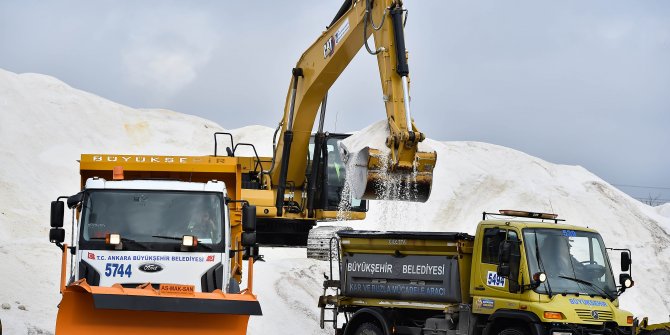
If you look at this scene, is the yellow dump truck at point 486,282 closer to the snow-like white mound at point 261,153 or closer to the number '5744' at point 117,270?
the snow-like white mound at point 261,153

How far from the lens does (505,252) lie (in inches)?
646

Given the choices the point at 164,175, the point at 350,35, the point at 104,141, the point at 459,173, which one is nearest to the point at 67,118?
the point at 104,141

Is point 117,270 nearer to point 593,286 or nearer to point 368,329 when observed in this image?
point 368,329

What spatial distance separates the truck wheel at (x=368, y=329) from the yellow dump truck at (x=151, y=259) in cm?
292

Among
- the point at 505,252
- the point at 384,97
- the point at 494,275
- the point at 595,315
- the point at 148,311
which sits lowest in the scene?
the point at 595,315

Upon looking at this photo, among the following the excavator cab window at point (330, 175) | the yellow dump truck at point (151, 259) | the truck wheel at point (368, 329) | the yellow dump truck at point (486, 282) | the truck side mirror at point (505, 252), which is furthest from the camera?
the excavator cab window at point (330, 175)

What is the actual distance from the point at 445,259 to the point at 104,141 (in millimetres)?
43172

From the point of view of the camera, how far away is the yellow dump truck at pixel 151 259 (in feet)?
46.7

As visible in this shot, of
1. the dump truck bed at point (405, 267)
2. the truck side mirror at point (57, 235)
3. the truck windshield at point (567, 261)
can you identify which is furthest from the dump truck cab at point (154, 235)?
the truck windshield at point (567, 261)

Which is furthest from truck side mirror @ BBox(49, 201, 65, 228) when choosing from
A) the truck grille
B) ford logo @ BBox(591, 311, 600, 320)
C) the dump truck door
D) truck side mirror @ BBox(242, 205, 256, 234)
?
ford logo @ BBox(591, 311, 600, 320)

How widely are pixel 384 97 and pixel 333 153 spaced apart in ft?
31.1

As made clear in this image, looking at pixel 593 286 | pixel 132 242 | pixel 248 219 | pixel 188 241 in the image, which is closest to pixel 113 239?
pixel 132 242

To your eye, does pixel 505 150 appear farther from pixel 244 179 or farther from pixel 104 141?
pixel 244 179

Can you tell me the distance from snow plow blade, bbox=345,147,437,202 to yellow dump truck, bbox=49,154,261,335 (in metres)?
3.82
